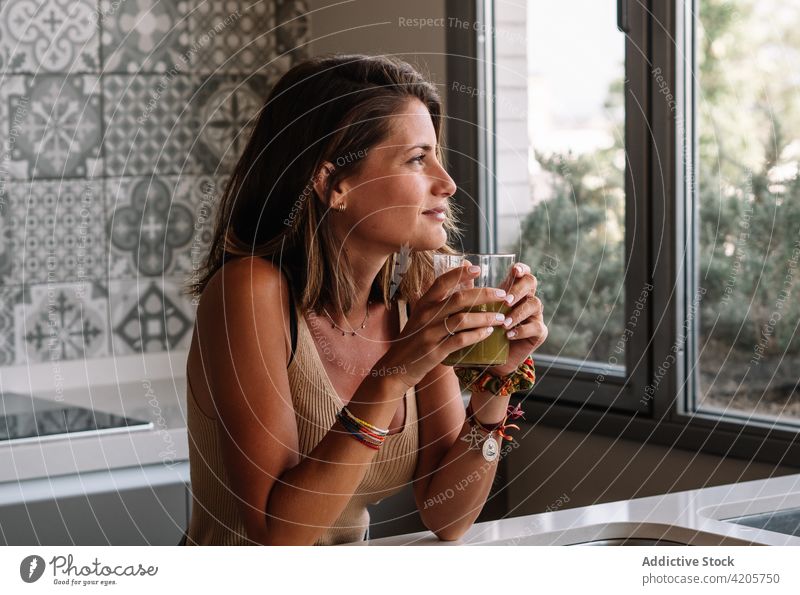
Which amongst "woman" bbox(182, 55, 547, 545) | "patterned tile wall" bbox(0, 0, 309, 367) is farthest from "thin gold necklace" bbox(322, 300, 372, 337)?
"patterned tile wall" bbox(0, 0, 309, 367)

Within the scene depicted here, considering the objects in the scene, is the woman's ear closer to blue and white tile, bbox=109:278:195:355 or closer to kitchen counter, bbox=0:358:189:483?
kitchen counter, bbox=0:358:189:483

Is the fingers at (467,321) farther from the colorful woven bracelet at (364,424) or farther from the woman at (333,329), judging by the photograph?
the colorful woven bracelet at (364,424)

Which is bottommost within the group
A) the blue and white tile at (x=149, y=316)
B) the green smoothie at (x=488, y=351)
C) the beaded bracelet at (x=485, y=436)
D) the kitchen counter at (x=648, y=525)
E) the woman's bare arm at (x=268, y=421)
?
the blue and white tile at (x=149, y=316)

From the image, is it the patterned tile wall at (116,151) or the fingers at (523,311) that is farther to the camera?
the patterned tile wall at (116,151)

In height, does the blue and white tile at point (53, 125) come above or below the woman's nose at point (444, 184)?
below

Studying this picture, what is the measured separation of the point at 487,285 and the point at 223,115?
1479 millimetres

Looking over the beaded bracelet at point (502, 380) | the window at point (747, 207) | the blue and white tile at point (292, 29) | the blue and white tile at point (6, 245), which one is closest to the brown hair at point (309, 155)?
the beaded bracelet at point (502, 380)

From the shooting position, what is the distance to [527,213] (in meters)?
2.04

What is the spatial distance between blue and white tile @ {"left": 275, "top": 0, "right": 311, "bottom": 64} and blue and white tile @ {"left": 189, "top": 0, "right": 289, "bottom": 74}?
17 mm

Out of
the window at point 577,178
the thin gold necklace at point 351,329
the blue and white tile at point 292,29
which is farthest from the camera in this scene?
the blue and white tile at point 292,29

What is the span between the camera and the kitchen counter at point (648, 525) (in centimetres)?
91

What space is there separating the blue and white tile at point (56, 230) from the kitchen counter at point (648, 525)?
1330 millimetres

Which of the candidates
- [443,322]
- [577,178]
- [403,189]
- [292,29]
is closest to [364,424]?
[443,322]
